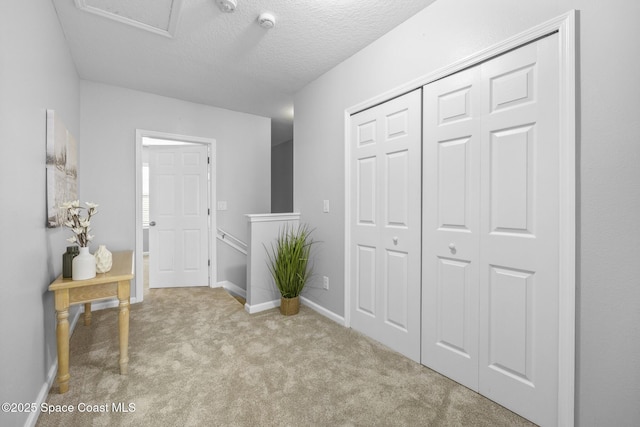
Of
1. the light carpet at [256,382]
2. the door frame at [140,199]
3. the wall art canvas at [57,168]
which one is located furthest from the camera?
the door frame at [140,199]

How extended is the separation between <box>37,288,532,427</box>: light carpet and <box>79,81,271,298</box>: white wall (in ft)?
4.16

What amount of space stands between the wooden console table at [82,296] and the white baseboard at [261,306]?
3.84 feet

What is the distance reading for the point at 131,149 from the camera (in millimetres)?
3314

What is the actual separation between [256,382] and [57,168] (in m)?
1.91

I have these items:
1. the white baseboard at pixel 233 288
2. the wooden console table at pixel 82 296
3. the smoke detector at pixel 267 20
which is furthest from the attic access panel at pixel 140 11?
the white baseboard at pixel 233 288

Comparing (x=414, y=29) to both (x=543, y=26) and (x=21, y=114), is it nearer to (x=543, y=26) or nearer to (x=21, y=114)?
(x=543, y=26)

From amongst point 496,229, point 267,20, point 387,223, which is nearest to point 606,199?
point 496,229

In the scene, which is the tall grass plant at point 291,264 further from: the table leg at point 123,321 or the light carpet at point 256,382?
the table leg at point 123,321

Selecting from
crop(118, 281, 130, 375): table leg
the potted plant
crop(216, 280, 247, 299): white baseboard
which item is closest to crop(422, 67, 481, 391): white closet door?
the potted plant

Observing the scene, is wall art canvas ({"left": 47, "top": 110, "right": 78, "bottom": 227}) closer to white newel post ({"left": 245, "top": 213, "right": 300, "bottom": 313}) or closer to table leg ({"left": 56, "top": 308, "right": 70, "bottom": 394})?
table leg ({"left": 56, "top": 308, "right": 70, "bottom": 394})

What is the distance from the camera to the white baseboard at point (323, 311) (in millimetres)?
2631

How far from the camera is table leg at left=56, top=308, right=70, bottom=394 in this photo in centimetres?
165

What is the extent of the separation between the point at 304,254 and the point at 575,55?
2416mm

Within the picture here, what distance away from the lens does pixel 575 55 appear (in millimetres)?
1265
